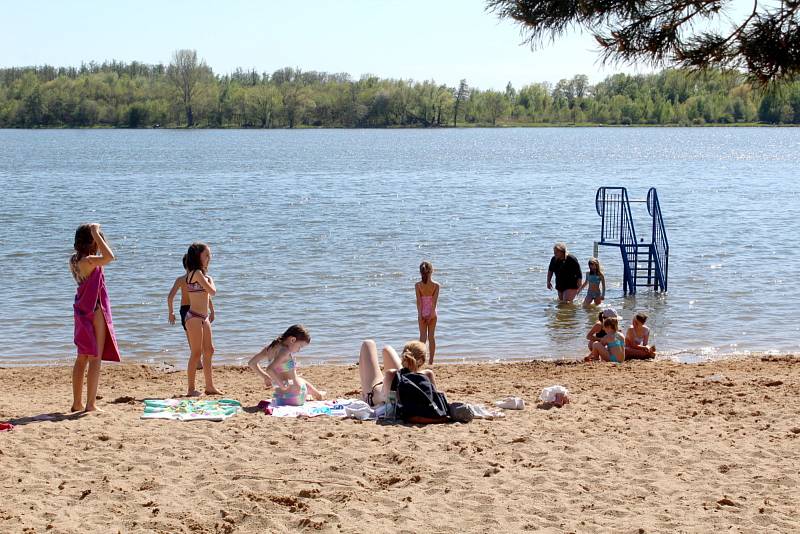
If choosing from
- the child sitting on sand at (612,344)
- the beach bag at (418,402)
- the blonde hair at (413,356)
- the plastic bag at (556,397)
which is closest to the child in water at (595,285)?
Answer: the child sitting on sand at (612,344)

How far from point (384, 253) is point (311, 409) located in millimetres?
16640

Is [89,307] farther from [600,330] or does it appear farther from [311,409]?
Answer: [600,330]

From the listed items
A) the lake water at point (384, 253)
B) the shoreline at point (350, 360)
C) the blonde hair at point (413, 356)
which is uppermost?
the blonde hair at point (413, 356)

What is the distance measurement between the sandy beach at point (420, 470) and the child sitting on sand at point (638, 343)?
8.96 feet

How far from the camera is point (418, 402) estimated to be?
7.87 m

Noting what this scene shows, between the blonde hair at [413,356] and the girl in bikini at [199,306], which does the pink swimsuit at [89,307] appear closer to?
the girl in bikini at [199,306]

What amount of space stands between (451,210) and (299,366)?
82.0 ft

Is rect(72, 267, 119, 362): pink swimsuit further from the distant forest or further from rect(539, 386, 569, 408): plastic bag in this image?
the distant forest

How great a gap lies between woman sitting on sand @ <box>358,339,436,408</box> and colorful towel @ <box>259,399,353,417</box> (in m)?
0.24

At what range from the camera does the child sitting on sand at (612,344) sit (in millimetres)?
11625

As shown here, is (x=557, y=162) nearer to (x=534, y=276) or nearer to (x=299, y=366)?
(x=534, y=276)

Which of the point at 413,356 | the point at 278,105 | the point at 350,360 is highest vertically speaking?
the point at 278,105

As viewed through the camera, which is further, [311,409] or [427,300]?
[427,300]

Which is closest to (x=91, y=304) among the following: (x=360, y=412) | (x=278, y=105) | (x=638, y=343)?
(x=360, y=412)
